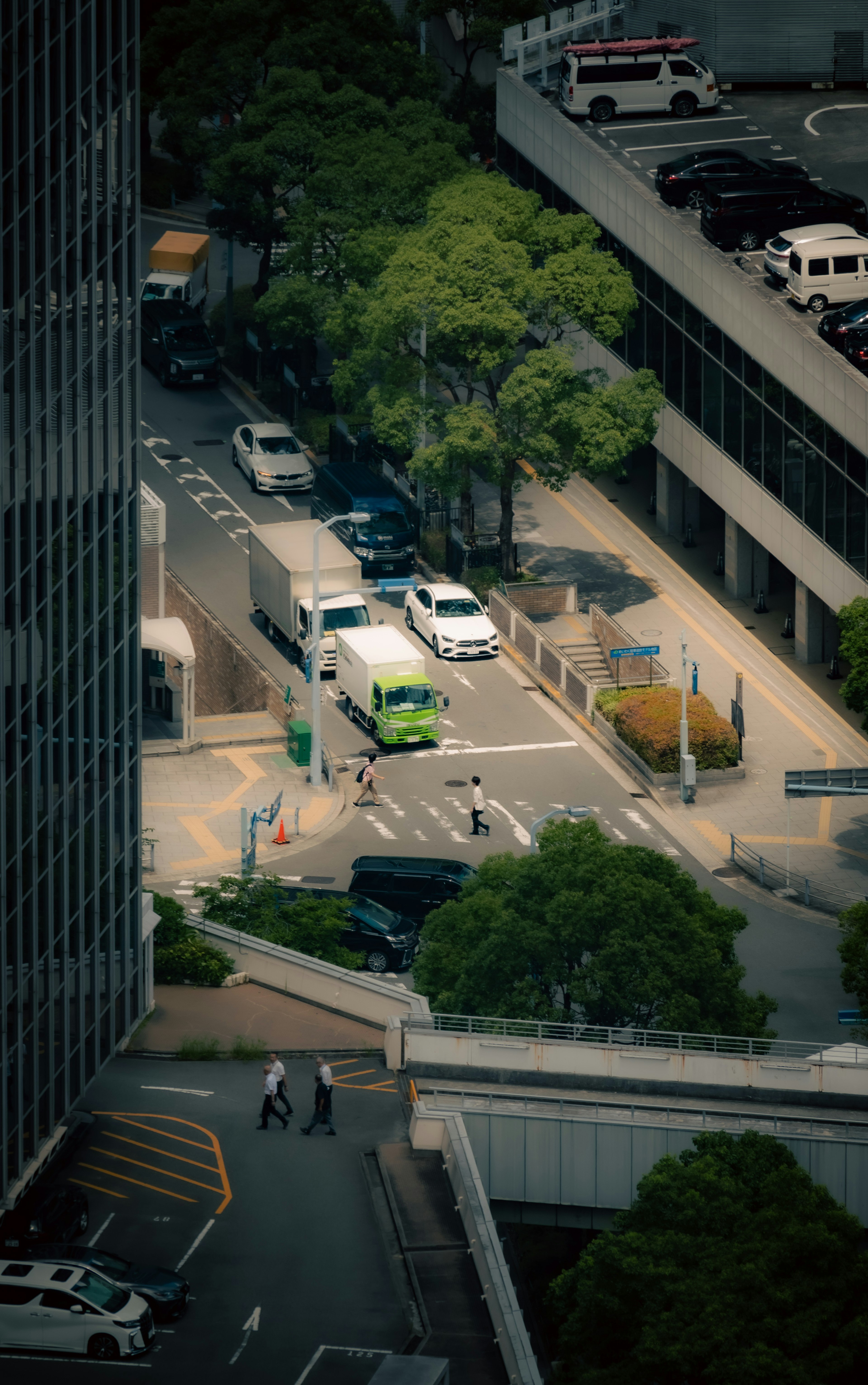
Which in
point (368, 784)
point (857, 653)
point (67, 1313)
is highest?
point (857, 653)

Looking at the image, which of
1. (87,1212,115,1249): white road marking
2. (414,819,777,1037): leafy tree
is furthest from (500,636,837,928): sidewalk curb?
(87,1212,115,1249): white road marking

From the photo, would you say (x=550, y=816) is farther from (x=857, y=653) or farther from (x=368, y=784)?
(x=368, y=784)

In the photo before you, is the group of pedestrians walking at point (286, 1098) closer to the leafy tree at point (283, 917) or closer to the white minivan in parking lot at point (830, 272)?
the leafy tree at point (283, 917)

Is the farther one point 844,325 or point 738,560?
point 738,560

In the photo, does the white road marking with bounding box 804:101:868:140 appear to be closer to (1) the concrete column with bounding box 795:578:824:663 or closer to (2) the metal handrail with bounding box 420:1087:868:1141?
(1) the concrete column with bounding box 795:578:824:663

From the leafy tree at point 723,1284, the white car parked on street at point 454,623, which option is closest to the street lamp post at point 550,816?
the white car parked on street at point 454,623

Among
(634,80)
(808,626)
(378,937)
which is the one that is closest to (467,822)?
(378,937)
